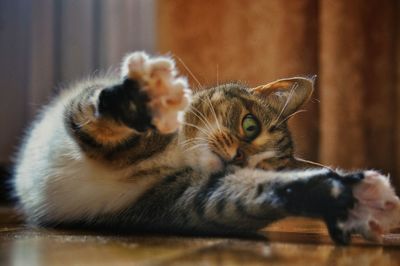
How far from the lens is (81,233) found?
Answer: 114cm

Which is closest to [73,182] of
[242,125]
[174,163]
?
[174,163]

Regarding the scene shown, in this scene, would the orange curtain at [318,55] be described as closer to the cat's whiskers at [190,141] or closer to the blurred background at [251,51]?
the blurred background at [251,51]

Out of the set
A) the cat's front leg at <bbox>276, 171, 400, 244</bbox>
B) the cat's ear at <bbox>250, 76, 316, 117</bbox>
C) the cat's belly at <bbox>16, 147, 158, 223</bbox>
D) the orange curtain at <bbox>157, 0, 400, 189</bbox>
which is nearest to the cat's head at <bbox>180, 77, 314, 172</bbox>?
the cat's ear at <bbox>250, 76, 316, 117</bbox>

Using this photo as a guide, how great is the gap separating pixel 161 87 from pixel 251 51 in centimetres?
173

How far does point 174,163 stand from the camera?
1.25 m

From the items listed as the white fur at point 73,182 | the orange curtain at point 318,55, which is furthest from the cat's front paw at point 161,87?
the orange curtain at point 318,55

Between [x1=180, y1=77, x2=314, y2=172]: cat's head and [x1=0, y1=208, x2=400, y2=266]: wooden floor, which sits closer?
[x1=0, y1=208, x2=400, y2=266]: wooden floor

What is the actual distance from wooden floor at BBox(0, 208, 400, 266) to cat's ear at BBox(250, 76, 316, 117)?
18.1 inches

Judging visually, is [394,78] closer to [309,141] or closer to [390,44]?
[390,44]

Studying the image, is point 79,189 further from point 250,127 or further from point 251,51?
point 251,51

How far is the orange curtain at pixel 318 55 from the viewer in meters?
2.62

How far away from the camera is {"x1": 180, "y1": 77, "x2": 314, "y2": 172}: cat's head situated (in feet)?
4.15

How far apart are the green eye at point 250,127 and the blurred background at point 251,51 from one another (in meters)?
1.29

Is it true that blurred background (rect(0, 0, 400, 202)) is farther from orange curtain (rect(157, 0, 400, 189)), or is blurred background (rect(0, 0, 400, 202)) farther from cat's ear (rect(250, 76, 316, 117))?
cat's ear (rect(250, 76, 316, 117))
